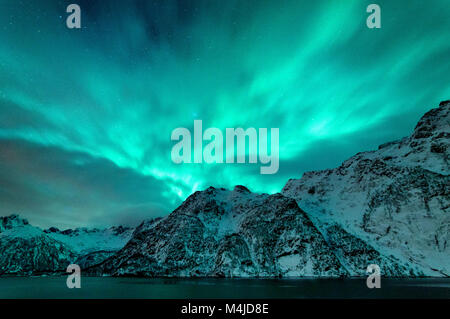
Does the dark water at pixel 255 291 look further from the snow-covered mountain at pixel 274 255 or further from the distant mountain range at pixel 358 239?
the distant mountain range at pixel 358 239

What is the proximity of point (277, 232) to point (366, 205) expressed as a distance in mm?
65997

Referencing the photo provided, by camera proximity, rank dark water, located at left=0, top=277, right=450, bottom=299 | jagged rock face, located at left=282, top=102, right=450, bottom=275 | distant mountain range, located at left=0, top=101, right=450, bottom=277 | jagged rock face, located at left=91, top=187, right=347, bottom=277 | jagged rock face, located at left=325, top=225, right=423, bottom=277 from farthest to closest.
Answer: jagged rock face, located at left=91, top=187, right=347, bottom=277, distant mountain range, located at left=0, top=101, right=450, bottom=277, jagged rock face, located at left=282, top=102, right=450, bottom=275, jagged rock face, located at left=325, top=225, right=423, bottom=277, dark water, located at left=0, top=277, right=450, bottom=299

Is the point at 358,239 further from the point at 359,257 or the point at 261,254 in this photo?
the point at 261,254

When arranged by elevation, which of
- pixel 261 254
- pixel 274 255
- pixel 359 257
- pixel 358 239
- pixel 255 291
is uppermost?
pixel 255 291

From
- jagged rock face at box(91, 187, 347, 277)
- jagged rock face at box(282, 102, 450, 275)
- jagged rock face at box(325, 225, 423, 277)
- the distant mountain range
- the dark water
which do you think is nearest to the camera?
the dark water

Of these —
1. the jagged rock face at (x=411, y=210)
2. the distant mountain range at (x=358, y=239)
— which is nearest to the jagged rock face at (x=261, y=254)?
the distant mountain range at (x=358, y=239)

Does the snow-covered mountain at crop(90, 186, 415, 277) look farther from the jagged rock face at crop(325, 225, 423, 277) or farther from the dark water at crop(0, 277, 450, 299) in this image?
the dark water at crop(0, 277, 450, 299)

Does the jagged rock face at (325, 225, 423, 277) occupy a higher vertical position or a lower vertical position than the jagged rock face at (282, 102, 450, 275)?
lower

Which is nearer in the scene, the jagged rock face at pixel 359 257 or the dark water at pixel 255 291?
the dark water at pixel 255 291

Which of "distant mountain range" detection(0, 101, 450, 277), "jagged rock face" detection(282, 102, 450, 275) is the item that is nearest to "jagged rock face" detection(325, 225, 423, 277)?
"distant mountain range" detection(0, 101, 450, 277)

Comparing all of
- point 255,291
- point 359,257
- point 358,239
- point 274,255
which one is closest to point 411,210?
point 358,239
